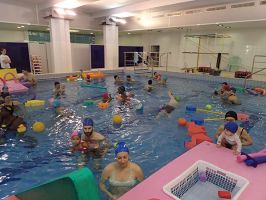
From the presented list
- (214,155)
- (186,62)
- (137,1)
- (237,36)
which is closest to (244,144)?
(214,155)

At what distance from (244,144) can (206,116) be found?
9.42 ft

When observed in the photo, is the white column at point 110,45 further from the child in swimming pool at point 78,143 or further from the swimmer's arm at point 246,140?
the swimmer's arm at point 246,140

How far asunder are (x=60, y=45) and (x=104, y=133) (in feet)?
36.3

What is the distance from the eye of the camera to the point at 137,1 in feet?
43.0

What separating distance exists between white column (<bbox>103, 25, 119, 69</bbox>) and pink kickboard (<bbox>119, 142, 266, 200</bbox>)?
52.3 feet

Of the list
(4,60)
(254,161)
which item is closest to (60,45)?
(4,60)

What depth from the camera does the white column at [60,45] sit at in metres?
14.5

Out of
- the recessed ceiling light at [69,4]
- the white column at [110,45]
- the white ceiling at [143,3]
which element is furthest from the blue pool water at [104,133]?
the white column at [110,45]

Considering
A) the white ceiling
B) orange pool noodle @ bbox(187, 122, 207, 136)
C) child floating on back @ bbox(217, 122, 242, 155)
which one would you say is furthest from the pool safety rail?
the white ceiling

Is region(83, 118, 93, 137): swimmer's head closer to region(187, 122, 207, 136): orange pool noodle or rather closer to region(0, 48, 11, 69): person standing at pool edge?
region(187, 122, 207, 136): orange pool noodle

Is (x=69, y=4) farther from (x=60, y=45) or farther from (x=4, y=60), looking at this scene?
(x=4, y=60)

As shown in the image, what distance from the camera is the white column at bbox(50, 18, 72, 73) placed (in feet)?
47.6

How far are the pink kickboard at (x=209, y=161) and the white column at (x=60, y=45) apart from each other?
13.4 metres

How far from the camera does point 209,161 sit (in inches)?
124
